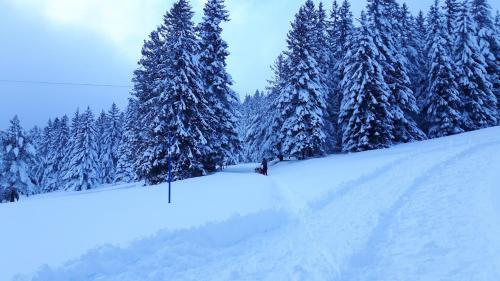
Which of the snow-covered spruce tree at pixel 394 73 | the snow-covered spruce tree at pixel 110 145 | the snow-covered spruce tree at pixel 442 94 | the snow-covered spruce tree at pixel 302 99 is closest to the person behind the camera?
the snow-covered spruce tree at pixel 302 99

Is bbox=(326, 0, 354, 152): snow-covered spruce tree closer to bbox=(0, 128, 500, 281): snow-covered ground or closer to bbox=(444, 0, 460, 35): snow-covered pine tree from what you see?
bbox=(444, 0, 460, 35): snow-covered pine tree

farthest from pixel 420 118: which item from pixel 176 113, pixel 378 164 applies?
pixel 176 113

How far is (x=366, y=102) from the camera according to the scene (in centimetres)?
3011

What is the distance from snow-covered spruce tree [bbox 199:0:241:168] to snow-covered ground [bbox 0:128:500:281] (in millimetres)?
15401

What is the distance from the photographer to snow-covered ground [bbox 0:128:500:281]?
6012mm

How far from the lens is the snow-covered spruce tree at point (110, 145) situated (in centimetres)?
6334

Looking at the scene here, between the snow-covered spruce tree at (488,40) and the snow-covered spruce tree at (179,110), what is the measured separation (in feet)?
98.1

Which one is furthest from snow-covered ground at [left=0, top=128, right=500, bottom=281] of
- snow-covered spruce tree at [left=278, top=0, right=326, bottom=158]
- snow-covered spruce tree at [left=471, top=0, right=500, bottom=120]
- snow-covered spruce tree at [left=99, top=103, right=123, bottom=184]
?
snow-covered spruce tree at [left=99, top=103, right=123, bottom=184]

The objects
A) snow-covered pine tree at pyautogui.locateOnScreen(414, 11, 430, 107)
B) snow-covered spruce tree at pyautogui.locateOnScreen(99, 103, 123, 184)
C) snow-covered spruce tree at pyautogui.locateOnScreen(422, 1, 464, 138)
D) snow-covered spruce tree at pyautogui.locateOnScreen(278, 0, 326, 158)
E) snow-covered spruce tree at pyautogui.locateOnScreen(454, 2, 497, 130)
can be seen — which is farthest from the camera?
snow-covered spruce tree at pyautogui.locateOnScreen(99, 103, 123, 184)

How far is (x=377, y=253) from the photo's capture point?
693cm

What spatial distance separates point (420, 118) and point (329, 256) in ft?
114

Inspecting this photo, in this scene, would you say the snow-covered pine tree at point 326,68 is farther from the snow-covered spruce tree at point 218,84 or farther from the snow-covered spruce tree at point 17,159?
the snow-covered spruce tree at point 17,159

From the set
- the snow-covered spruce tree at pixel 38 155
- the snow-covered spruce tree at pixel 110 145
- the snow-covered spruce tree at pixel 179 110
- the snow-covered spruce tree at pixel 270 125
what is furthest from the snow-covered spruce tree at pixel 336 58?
the snow-covered spruce tree at pixel 110 145

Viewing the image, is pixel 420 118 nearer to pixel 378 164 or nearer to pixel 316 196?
pixel 378 164
